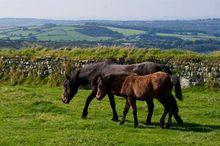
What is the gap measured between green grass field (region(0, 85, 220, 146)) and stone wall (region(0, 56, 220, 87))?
5.26 meters

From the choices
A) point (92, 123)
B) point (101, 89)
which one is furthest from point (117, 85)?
point (92, 123)

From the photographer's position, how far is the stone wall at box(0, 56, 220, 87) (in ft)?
92.2

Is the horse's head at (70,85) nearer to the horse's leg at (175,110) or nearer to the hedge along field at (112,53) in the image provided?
the horse's leg at (175,110)

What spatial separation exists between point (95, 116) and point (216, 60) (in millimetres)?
13518

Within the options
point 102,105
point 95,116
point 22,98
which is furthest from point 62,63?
point 95,116

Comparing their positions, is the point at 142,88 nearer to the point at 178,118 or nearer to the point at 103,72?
the point at 178,118

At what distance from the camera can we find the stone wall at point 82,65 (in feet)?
92.2

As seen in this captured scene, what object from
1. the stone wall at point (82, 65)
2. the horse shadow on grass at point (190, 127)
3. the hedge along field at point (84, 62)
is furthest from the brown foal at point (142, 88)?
the hedge along field at point (84, 62)

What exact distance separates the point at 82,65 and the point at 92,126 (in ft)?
50.2

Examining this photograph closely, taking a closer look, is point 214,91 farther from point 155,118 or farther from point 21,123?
point 21,123

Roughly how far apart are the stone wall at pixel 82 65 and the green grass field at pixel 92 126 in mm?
5263

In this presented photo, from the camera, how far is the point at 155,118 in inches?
709

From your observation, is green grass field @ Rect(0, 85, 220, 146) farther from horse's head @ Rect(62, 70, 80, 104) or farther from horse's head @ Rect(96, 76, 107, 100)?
horse's head @ Rect(96, 76, 107, 100)

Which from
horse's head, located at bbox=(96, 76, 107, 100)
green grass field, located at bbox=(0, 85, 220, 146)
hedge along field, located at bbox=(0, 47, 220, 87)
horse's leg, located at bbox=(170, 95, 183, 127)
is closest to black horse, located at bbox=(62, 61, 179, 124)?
horse's head, located at bbox=(96, 76, 107, 100)
